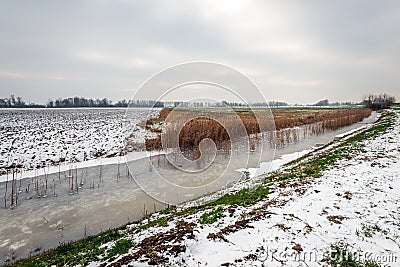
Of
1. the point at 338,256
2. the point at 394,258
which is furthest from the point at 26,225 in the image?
the point at 394,258

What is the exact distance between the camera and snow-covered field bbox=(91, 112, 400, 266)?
383 cm

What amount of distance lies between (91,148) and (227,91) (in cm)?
1366

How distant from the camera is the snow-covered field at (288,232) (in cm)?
383

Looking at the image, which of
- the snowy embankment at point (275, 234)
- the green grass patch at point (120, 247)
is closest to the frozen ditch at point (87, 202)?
the snowy embankment at point (275, 234)

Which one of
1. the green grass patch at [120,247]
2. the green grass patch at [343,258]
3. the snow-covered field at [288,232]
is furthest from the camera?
the green grass patch at [120,247]

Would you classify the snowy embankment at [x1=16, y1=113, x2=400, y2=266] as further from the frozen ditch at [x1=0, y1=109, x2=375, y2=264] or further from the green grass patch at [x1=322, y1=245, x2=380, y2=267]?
the frozen ditch at [x1=0, y1=109, x2=375, y2=264]

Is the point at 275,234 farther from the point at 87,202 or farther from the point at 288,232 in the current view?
the point at 87,202

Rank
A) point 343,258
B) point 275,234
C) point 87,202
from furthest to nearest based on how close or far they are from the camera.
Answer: point 87,202, point 275,234, point 343,258

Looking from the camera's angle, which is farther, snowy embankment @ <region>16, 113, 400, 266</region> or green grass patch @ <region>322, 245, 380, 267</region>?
snowy embankment @ <region>16, 113, 400, 266</region>

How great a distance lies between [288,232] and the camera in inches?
177

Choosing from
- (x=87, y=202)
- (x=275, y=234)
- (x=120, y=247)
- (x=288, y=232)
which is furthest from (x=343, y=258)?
(x=87, y=202)

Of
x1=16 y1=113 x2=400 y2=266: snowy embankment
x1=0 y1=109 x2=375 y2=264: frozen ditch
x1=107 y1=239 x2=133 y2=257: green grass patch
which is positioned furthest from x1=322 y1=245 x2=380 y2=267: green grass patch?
x1=0 y1=109 x2=375 y2=264: frozen ditch

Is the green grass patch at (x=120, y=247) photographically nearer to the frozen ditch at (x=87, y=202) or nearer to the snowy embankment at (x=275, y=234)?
the snowy embankment at (x=275, y=234)

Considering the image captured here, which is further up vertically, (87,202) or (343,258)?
(343,258)
